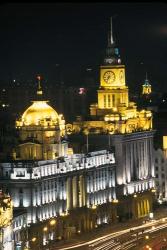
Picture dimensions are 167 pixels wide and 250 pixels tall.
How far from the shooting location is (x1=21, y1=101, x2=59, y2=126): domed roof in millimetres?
37406

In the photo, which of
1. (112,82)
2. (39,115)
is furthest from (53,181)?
(112,82)

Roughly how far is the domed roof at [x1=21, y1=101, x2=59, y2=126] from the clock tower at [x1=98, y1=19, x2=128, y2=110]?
224 inches

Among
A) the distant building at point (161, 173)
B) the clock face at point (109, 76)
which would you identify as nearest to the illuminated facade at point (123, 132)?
the clock face at point (109, 76)

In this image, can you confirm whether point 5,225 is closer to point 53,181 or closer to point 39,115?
point 53,181

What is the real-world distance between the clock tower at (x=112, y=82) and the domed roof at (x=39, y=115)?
5.68 metres

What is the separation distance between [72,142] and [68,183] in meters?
6.16

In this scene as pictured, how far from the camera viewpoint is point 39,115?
1475 inches

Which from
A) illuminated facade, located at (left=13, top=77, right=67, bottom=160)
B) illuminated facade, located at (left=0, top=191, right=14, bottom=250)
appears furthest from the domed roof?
illuminated facade, located at (left=0, top=191, right=14, bottom=250)

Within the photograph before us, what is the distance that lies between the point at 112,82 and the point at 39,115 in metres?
6.68

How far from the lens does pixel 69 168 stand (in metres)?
35.9

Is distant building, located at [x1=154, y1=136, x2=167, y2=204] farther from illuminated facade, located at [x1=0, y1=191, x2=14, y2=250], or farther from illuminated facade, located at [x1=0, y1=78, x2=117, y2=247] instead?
illuminated facade, located at [x1=0, y1=191, x2=14, y2=250]

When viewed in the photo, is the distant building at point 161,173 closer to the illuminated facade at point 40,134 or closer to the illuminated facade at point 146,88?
the illuminated facade at point 40,134

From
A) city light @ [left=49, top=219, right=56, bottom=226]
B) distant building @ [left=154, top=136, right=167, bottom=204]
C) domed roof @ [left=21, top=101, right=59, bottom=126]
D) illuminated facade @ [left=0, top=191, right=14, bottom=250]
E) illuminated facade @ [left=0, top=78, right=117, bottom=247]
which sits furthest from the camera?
distant building @ [left=154, top=136, right=167, bottom=204]

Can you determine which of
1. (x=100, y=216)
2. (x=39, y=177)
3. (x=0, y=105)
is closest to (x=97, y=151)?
(x=100, y=216)
